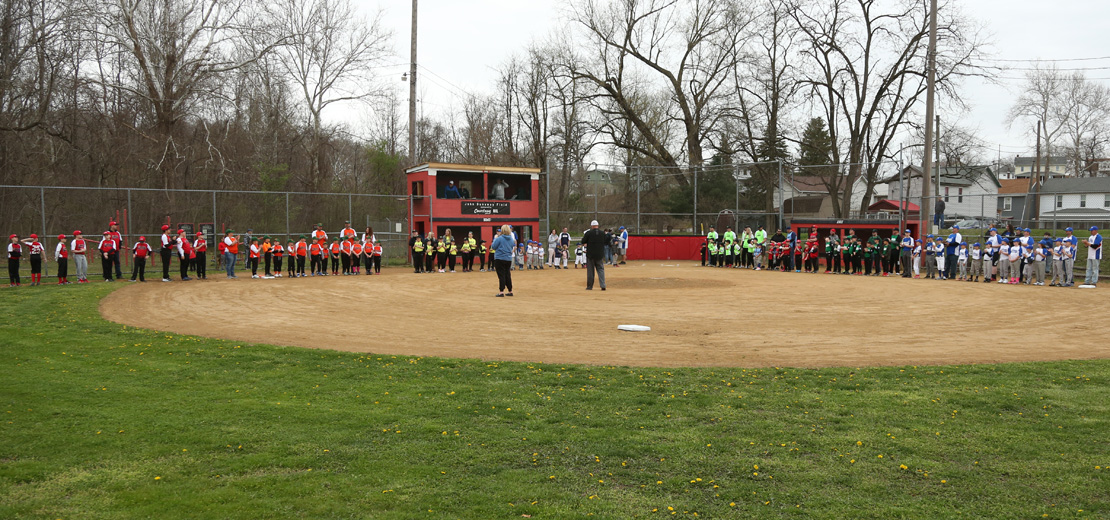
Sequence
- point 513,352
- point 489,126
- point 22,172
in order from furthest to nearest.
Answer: point 489,126, point 22,172, point 513,352

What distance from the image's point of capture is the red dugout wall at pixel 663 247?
35.3 meters

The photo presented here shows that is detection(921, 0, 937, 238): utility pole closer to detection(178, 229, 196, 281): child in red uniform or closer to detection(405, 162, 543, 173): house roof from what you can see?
detection(405, 162, 543, 173): house roof

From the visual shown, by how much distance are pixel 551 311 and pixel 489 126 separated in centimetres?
4012

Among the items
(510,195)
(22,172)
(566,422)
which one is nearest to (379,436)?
(566,422)

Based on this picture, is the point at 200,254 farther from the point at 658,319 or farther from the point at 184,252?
the point at 658,319

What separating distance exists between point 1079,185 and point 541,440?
68781mm

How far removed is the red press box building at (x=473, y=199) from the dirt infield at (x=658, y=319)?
931cm

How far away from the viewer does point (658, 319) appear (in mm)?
13133

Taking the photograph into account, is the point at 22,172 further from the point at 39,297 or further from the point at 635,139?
the point at 635,139

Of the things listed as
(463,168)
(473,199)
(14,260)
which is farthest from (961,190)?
(14,260)

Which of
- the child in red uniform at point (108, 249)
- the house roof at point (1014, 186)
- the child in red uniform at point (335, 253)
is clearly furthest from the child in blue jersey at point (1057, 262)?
the house roof at point (1014, 186)

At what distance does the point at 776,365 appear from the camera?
8.83m

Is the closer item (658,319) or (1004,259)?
(658,319)

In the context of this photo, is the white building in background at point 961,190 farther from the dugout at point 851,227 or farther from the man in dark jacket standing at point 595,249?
the man in dark jacket standing at point 595,249
